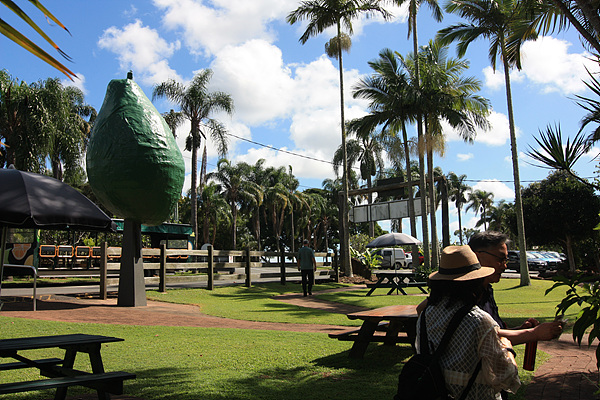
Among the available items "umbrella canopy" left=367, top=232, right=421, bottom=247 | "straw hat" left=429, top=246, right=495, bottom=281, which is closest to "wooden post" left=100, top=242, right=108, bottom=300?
"umbrella canopy" left=367, top=232, right=421, bottom=247

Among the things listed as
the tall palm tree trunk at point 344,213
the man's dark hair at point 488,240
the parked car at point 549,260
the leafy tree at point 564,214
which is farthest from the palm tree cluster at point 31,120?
the parked car at point 549,260

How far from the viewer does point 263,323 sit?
33.7 ft

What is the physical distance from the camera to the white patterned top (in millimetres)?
2508

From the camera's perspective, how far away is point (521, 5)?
27.8 feet

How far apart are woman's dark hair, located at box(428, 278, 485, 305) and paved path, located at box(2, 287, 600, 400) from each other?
1864 mm

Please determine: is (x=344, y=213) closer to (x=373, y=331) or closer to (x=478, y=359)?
(x=373, y=331)

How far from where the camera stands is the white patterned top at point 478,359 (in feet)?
8.23

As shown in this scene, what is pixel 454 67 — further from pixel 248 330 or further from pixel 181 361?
pixel 181 361

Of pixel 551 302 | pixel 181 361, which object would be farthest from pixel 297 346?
pixel 551 302

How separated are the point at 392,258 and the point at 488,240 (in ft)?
123

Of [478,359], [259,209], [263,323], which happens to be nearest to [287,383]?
[478,359]

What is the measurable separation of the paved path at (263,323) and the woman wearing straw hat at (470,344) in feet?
5.84

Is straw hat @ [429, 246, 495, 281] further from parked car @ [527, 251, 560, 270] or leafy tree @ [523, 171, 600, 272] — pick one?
parked car @ [527, 251, 560, 270]

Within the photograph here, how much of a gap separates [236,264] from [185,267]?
2.88 meters
